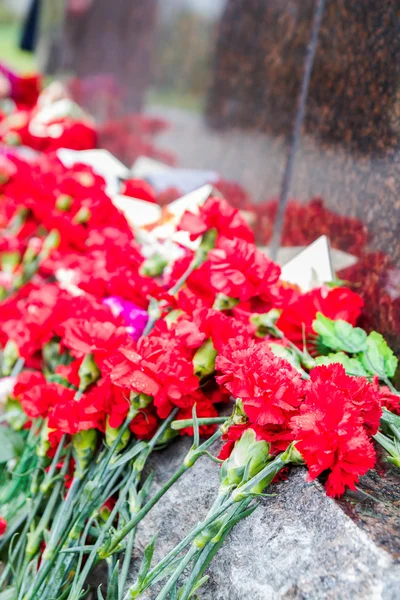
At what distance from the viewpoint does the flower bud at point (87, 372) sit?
3.90 feet

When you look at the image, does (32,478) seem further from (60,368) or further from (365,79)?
(365,79)

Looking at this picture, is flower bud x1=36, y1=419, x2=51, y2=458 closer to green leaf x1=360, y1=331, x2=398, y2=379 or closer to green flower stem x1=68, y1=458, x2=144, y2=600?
green flower stem x1=68, y1=458, x2=144, y2=600

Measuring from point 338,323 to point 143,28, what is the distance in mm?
2741

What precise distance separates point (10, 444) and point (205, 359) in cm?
56

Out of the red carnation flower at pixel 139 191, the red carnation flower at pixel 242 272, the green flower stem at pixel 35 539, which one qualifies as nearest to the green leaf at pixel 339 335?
the red carnation flower at pixel 242 272

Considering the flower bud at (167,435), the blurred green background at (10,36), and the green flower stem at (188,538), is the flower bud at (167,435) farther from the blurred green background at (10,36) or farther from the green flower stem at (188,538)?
the blurred green background at (10,36)

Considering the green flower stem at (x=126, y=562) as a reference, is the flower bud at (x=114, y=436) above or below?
above

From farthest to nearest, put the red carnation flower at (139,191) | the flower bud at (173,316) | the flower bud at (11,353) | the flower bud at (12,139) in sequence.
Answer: the flower bud at (12,139) < the red carnation flower at (139,191) < the flower bud at (11,353) < the flower bud at (173,316)

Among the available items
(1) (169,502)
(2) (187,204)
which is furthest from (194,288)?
(2) (187,204)

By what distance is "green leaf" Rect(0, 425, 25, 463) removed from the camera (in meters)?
1.38

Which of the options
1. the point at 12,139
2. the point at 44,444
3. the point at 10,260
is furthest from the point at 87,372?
the point at 12,139

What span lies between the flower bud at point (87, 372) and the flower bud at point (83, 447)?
8cm

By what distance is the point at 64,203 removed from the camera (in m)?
2.00

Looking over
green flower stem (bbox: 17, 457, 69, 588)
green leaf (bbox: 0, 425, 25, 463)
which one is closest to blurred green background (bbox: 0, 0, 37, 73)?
green leaf (bbox: 0, 425, 25, 463)
